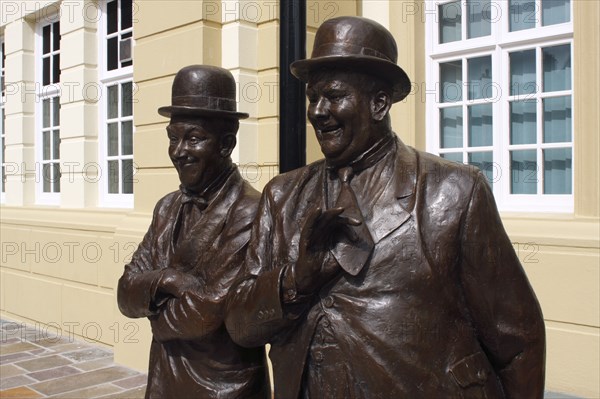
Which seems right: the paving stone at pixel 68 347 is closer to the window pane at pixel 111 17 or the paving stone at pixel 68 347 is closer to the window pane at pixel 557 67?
the window pane at pixel 111 17

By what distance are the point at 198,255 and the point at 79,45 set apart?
6855 millimetres

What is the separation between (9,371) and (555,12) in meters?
6.16

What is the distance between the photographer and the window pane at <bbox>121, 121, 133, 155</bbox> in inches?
337

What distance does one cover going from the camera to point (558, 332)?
5.12 metres

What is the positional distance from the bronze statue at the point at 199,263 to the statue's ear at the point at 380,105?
90cm

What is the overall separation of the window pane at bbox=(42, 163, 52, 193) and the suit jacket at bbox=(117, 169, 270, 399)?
780cm

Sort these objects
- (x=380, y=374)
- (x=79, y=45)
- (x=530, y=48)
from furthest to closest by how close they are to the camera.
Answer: (x=79, y=45) → (x=530, y=48) → (x=380, y=374)

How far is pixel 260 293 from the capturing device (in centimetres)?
199

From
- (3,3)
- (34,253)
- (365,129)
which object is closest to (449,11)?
(365,129)

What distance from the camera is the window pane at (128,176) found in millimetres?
8469

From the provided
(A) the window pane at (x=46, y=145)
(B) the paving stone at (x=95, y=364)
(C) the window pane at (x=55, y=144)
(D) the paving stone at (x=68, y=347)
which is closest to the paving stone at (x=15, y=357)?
(D) the paving stone at (x=68, y=347)

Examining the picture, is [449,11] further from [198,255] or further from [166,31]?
[198,255]

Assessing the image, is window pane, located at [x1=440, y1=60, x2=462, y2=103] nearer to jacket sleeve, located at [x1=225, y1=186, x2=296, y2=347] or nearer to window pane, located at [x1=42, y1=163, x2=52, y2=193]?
jacket sleeve, located at [x1=225, y1=186, x2=296, y2=347]

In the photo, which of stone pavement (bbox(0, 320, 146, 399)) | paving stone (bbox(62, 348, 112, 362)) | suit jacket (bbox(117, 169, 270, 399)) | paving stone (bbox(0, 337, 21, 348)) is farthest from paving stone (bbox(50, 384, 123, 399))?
suit jacket (bbox(117, 169, 270, 399))
